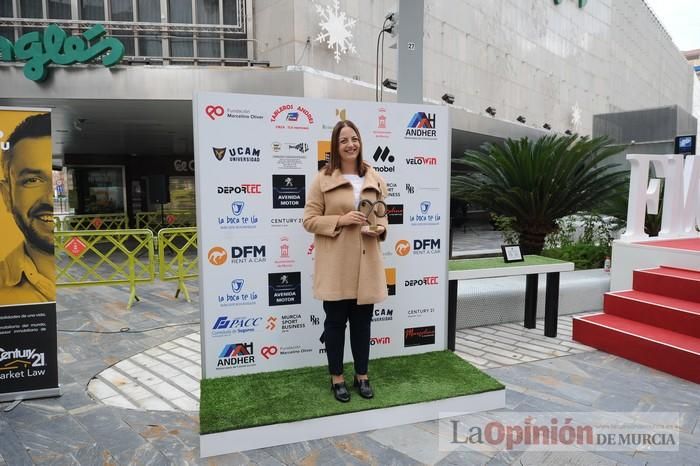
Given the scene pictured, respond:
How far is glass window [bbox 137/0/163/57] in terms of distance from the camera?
12852 mm

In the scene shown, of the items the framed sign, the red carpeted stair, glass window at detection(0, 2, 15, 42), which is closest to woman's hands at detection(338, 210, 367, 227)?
the framed sign

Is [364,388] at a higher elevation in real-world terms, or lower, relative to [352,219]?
lower

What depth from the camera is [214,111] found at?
3408 mm

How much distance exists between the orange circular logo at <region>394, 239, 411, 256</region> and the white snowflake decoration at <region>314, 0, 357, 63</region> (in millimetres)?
9051

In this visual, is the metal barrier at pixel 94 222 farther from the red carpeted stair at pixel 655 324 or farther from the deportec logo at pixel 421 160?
the red carpeted stair at pixel 655 324

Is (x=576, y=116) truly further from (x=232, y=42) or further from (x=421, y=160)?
(x=421, y=160)

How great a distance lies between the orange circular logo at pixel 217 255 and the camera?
11.4 feet

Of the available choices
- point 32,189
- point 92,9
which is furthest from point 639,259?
point 92,9

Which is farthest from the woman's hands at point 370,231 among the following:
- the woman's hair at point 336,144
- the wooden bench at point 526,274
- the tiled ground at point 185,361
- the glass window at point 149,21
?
the glass window at point 149,21

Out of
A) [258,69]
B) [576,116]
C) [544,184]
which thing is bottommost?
[544,184]

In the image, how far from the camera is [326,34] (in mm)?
11758

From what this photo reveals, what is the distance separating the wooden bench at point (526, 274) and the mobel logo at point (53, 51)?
8.91 meters

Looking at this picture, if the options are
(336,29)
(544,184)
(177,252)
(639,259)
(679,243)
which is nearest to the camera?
(639,259)

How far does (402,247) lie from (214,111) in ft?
6.19
